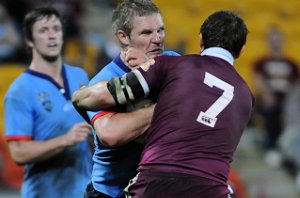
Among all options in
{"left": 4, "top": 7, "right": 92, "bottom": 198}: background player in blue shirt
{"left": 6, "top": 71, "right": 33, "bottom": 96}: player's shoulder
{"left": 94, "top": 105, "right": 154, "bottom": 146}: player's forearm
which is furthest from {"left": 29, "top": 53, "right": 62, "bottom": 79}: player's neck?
{"left": 94, "top": 105, "right": 154, "bottom": 146}: player's forearm

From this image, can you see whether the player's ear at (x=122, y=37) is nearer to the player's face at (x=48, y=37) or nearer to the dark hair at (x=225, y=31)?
the dark hair at (x=225, y=31)

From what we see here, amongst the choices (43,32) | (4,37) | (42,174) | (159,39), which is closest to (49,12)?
(43,32)

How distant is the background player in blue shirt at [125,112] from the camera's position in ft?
13.6

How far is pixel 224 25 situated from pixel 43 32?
6.82ft

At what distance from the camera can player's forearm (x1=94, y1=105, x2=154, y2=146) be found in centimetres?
410

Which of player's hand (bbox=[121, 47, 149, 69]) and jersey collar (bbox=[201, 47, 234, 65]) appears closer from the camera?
jersey collar (bbox=[201, 47, 234, 65])

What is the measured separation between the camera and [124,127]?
411 cm

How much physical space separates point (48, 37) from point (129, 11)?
157 cm

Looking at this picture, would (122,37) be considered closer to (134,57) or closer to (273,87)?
(134,57)

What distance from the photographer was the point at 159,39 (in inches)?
170

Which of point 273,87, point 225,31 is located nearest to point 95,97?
point 225,31

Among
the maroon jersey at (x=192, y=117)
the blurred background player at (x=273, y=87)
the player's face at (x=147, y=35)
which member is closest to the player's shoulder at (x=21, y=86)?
the player's face at (x=147, y=35)

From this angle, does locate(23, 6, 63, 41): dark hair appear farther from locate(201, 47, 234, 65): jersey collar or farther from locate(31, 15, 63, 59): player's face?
locate(201, 47, 234, 65): jersey collar

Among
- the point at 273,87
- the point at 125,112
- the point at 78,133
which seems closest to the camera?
the point at 125,112
